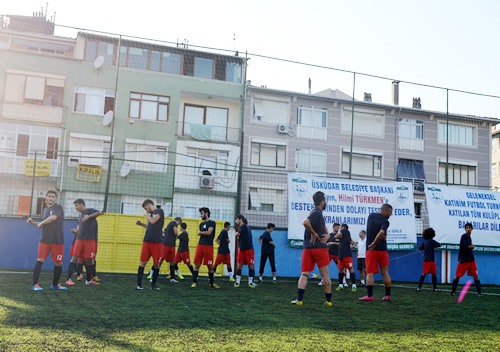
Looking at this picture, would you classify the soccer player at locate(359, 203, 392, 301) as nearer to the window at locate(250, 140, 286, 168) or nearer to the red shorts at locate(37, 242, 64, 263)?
the red shorts at locate(37, 242, 64, 263)

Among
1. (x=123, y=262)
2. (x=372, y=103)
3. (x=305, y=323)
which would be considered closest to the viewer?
(x=305, y=323)

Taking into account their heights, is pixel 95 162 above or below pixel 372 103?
below

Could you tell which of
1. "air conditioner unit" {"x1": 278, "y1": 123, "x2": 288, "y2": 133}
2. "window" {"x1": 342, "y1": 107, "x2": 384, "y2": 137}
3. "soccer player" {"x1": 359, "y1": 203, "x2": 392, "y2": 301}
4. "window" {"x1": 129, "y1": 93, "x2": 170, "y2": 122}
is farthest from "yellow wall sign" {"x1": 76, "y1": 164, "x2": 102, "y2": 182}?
"soccer player" {"x1": 359, "y1": 203, "x2": 392, "y2": 301}

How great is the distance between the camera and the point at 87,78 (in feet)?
104

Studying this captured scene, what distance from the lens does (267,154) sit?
35531 millimetres

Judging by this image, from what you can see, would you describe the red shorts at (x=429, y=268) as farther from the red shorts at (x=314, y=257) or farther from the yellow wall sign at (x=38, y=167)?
the yellow wall sign at (x=38, y=167)

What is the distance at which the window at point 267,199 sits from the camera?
21427 mm

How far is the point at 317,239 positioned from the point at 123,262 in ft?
32.4

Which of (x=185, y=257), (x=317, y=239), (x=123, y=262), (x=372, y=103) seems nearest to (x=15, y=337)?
(x=317, y=239)

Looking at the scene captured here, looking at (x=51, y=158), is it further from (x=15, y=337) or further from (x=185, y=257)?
(x=15, y=337)

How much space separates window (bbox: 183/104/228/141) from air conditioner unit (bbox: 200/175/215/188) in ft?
10.7

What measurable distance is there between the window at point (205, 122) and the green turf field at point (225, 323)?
77.9 feet

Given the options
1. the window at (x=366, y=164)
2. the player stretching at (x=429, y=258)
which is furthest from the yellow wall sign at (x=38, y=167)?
the player stretching at (x=429, y=258)

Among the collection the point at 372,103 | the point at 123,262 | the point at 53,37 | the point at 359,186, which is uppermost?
the point at 53,37
